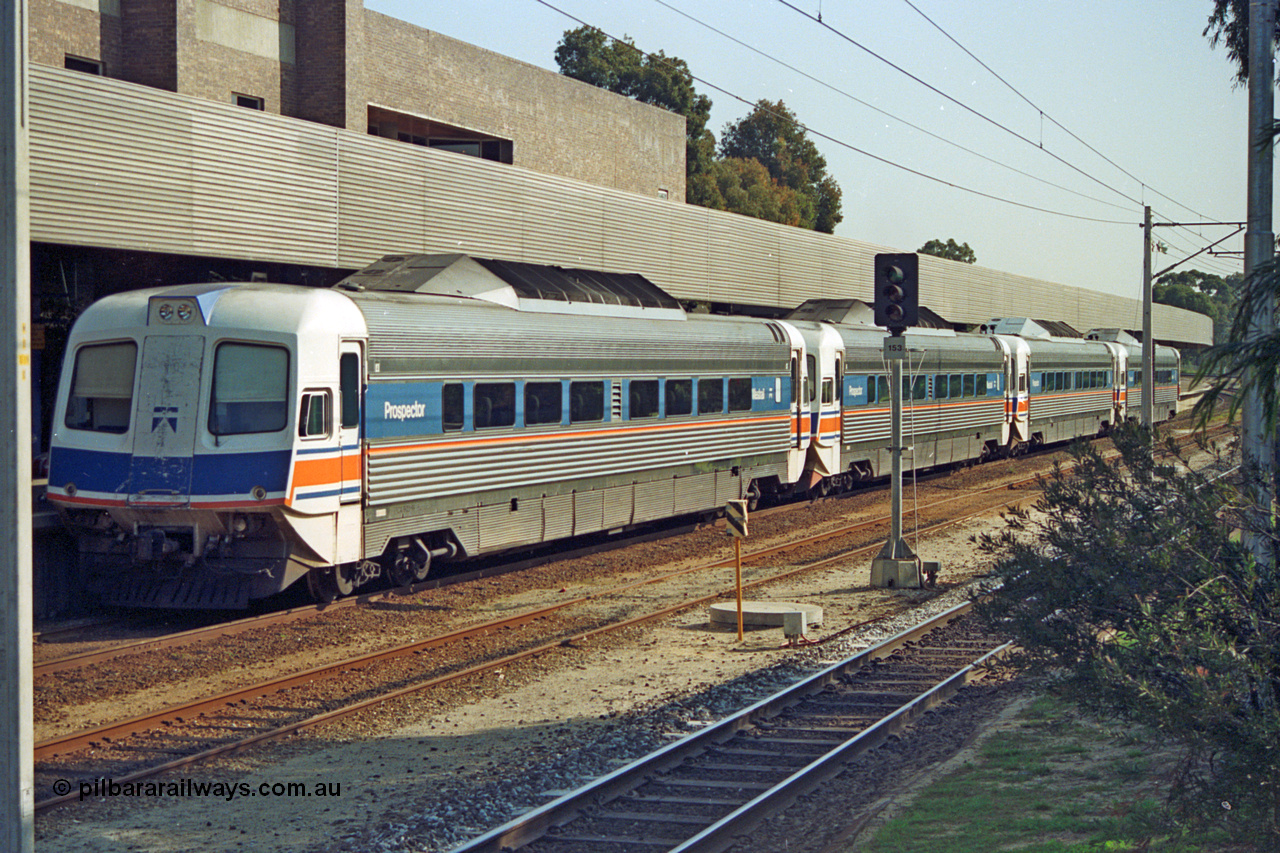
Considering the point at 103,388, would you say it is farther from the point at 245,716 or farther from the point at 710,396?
the point at 710,396

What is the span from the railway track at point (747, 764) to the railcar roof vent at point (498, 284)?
265 inches

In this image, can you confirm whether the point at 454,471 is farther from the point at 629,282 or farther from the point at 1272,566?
the point at 1272,566

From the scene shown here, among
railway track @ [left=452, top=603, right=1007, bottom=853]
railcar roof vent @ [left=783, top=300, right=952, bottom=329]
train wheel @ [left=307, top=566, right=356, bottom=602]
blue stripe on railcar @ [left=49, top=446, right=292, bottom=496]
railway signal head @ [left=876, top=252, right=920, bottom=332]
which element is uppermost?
railcar roof vent @ [left=783, top=300, right=952, bottom=329]

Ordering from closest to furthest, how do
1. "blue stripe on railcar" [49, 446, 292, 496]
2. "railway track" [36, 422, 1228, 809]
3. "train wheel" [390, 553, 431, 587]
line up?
1. "railway track" [36, 422, 1228, 809]
2. "blue stripe on railcar" [49, 446, 292, 496]
3. "train wheel" [390, 553, 431, 587]

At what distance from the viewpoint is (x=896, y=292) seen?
15.3m

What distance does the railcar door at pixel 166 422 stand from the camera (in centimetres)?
1202

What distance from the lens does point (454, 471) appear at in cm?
1436

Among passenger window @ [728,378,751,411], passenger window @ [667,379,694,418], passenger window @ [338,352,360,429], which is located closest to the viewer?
passenger window @ [338,352,360,429]

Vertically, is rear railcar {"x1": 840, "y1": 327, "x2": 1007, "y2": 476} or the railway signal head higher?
the railway signal head


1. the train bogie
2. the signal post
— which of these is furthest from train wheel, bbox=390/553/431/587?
the signal post

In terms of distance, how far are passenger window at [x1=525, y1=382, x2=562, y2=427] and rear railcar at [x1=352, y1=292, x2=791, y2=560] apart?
20 millimetres

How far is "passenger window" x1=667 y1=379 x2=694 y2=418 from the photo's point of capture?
18500 mm

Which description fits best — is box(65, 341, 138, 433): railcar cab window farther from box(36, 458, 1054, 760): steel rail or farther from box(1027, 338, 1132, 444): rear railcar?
box(1027, 338, 1132, 444): rear railcar

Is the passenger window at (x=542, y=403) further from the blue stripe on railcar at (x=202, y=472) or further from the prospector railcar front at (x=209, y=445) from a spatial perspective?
the blue stripe on railcar at (x=202, y=472)
